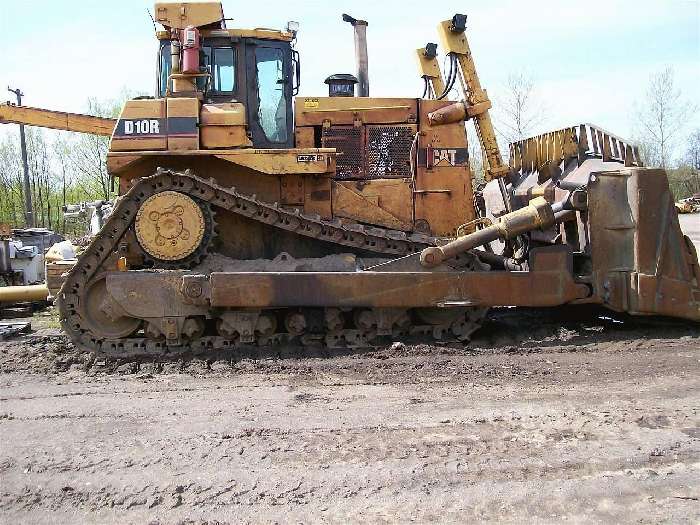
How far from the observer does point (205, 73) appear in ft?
25.2

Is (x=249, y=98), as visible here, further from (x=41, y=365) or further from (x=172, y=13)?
(x=41, y=365)

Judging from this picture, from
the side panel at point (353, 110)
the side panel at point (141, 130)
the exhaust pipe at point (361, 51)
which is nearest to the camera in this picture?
the side panel at point (141, 130)

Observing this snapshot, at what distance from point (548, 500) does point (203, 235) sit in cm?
476

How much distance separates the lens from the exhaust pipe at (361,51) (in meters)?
10.5

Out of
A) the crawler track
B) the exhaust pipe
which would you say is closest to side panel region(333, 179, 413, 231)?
the crawler track

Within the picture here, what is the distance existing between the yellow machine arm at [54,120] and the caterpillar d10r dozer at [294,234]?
4.73 ft

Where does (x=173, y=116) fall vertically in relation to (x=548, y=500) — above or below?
above

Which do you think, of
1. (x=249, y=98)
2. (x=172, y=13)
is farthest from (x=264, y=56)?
(x=172, y=13)

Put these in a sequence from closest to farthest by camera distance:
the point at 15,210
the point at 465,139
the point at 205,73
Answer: the point at 205,73, the point at 465,139, the point at 15,210

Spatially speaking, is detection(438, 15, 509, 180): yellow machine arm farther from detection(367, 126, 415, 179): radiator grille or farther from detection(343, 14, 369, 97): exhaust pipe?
detection(343, 14, 369, 97): exhaust pipe

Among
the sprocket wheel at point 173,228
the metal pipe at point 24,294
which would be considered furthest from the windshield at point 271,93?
the metal pipe at point 24,294

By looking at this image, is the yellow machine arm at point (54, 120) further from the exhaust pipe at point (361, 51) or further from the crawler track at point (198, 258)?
the exhaust pipe at point (361, 51)

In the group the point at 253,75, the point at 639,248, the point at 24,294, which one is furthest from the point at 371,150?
the point at 24,294

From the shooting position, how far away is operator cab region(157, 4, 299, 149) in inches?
309
